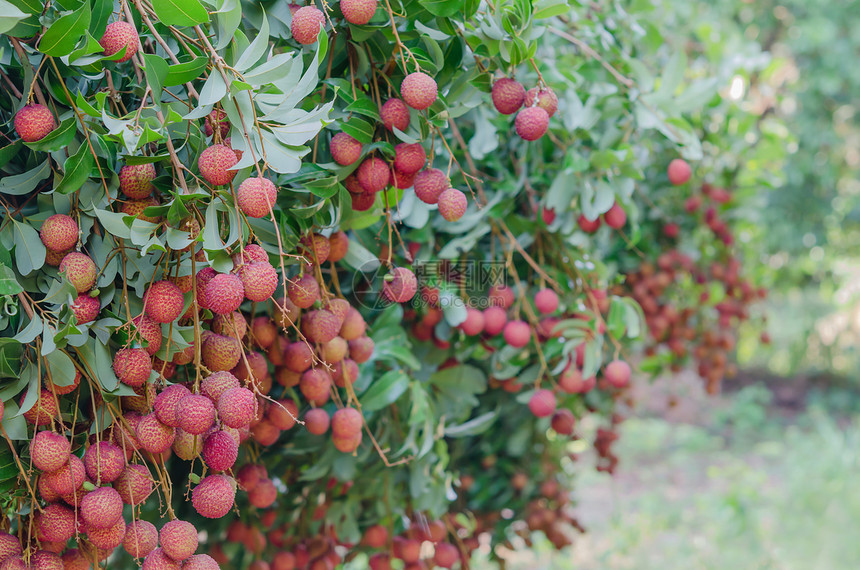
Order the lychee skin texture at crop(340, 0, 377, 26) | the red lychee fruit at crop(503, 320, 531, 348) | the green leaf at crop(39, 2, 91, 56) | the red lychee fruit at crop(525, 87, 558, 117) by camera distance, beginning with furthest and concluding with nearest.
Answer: the red lychee fruit at crop(503, 320, 531, 348) → the red lychee fruit at crop(525, 87, 558, 117) → the lychee skin texture at crop(340, 0, 377, 26) → the green leaf at crop(39, 2, 91, 56)

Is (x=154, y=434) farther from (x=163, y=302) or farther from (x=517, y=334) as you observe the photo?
(x=517, y=334)

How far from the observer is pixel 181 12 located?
53 centimetres

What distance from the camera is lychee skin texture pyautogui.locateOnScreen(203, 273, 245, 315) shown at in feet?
1.73

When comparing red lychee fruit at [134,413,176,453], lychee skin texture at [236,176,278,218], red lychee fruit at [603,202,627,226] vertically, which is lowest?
red lychee fruit at [134,413,176,453]

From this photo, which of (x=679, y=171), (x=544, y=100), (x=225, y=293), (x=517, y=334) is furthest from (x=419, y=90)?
(x=679, y=171)

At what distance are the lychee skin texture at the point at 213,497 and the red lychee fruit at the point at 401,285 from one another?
286mm

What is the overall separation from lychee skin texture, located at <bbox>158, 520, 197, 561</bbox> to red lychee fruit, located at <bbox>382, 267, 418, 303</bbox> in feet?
1.08

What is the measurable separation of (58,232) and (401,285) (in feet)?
1.12

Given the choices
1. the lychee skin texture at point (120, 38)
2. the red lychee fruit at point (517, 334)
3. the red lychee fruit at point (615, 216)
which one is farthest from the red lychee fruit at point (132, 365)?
the red lychee fruit at point (615, 216)

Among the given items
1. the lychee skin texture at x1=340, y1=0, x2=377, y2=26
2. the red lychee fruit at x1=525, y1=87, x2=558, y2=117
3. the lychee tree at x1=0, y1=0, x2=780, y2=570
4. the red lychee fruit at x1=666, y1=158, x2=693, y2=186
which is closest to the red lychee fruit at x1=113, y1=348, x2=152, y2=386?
the lychee tree at x1=0, y1=0, x2=780, y2=570

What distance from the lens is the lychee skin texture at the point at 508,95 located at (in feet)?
2.38

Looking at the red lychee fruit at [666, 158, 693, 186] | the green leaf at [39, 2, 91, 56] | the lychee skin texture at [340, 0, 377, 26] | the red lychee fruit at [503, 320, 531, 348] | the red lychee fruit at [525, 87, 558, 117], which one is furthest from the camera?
the red lychee fruit at [666, 158, 693, 186]

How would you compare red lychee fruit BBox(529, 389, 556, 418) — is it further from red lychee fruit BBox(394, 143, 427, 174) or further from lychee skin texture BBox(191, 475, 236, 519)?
lychee skin texture BBox(191, 475, 236, 519)

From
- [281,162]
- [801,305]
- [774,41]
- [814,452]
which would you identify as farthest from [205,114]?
[801,305]
